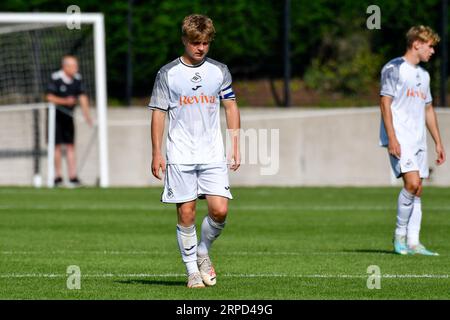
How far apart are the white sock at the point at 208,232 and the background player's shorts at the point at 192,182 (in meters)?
0.26

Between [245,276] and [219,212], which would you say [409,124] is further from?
[219,212]

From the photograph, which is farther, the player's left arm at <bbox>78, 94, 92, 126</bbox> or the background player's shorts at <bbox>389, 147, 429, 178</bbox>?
the player's left arm at <bbox>78, 94, 92, 126</bbox>

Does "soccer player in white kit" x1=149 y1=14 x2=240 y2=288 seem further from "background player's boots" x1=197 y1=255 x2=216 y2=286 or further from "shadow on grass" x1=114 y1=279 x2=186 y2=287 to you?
"shadow on grass" x1=114 y1=279 x2=186 y2=287

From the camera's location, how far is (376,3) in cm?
2238

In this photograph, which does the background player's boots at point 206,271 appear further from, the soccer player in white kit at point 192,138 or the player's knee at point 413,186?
the player's knee at point 413,186

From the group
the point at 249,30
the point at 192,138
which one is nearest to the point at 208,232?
the point at 192,138

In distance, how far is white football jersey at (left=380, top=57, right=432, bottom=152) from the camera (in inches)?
456

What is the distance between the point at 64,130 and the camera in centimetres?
2170

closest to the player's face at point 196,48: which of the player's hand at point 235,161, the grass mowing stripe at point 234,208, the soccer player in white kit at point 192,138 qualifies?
the soccer player in white kit at point 192,138

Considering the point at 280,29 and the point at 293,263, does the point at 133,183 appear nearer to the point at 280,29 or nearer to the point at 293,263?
the point at 280,29

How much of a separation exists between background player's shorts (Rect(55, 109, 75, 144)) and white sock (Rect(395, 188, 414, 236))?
10.9m

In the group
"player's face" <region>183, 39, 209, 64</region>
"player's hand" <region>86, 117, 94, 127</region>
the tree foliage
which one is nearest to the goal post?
"player's hand" <region>86, 117, 94, 127</region>
